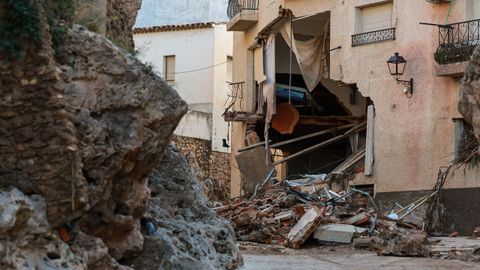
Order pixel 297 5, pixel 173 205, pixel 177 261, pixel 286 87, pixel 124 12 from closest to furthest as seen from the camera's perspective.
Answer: pixel 177 261, pixel 173 205, pixel 124 12, pixel 297 5, pixel 286 87

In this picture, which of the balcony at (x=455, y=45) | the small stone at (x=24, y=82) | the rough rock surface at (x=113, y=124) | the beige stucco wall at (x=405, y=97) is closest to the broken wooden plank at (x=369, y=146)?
the beige stucco wall at (x=405, y=97)

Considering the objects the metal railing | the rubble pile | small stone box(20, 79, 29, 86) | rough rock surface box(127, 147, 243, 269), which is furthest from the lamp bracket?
small stone box(20, 79, 29, 86)

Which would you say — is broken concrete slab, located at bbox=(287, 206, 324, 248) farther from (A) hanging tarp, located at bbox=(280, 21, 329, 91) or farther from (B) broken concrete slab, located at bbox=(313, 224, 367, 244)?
(A) hanging tarp, located at bbox=(280, 21, 329, 91)

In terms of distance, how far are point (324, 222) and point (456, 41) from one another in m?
5.34

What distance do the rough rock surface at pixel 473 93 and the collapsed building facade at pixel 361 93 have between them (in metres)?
6.42

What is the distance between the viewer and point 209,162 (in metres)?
39.2

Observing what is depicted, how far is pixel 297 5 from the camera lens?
1042 inches

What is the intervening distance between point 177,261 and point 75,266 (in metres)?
2.20

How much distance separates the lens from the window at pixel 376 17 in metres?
23.9

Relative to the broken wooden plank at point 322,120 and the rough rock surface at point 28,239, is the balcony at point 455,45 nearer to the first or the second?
the broken wooden plank at point 322,120

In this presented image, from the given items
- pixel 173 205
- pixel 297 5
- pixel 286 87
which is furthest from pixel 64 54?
pixel 286 87

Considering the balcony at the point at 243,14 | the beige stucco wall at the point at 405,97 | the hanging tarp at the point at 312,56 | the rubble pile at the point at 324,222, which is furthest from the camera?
the balcony at the point at 243,14

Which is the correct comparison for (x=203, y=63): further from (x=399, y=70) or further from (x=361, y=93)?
(x=399, y=70)

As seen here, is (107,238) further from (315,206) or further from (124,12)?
(315,206)
